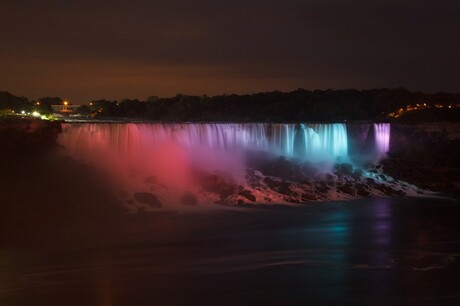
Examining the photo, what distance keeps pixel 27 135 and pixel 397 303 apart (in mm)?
19813

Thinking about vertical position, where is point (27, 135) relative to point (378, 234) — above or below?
above

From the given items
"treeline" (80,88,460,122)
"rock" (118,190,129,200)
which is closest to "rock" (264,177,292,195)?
"rock" (118,190,129,200)

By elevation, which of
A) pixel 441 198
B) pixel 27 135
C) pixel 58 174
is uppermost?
pixel 27 135

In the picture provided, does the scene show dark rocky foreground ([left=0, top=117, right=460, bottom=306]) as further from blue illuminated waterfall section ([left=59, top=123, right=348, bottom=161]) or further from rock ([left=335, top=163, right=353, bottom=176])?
rock ([left=335, top=163, right=353, bottom=176])

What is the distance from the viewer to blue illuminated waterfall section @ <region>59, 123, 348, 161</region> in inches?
1179

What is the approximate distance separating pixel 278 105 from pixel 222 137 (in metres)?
41.5

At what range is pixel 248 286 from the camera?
14.8 m

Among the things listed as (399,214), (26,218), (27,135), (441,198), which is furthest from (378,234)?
(27,135)

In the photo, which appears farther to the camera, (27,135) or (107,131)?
(107,131)

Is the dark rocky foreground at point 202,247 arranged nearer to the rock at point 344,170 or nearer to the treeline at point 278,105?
the rock at point 344,170

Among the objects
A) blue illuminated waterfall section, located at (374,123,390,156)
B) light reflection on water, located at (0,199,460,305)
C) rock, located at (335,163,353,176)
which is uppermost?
blue illuminated waterfall section, located at (374,123,390,156)

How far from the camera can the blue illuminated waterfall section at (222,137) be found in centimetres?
2995

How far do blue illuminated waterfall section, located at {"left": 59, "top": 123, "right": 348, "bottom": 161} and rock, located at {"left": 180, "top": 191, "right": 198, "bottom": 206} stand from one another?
4.80 metres

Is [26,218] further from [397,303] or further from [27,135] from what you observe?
[397,303]
